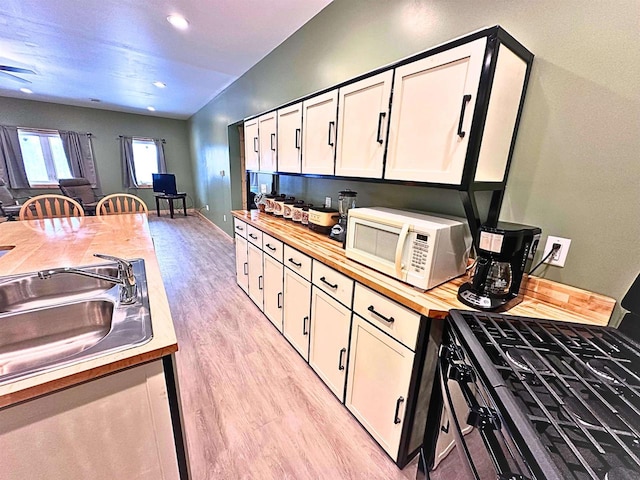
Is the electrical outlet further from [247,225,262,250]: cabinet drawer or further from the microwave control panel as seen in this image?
[247,225,262,250]: cabinet drawer

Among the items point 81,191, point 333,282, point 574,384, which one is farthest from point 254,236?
point 81,191

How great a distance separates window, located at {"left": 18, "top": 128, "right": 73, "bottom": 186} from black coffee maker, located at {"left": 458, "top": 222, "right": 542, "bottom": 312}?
27.7 ft

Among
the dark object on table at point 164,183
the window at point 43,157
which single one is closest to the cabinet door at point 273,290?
the dark object on table at point 164,183

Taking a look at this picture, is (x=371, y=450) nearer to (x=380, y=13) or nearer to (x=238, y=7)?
(x=380, y=13)

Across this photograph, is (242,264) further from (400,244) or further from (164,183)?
(164,183)

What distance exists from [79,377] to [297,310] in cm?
135

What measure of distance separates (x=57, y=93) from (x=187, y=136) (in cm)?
279

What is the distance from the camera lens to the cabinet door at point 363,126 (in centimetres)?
135

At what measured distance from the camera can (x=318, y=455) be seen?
135cm

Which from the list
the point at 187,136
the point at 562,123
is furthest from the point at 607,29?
the point at 187,136

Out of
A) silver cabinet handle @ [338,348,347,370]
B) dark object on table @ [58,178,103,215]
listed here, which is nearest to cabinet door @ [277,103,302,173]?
silver cabinet handle @ [338,348,347,370]

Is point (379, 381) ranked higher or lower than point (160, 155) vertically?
lower

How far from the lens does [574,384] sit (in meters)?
0.70

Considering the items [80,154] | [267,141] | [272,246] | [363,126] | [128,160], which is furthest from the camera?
[128,160]
